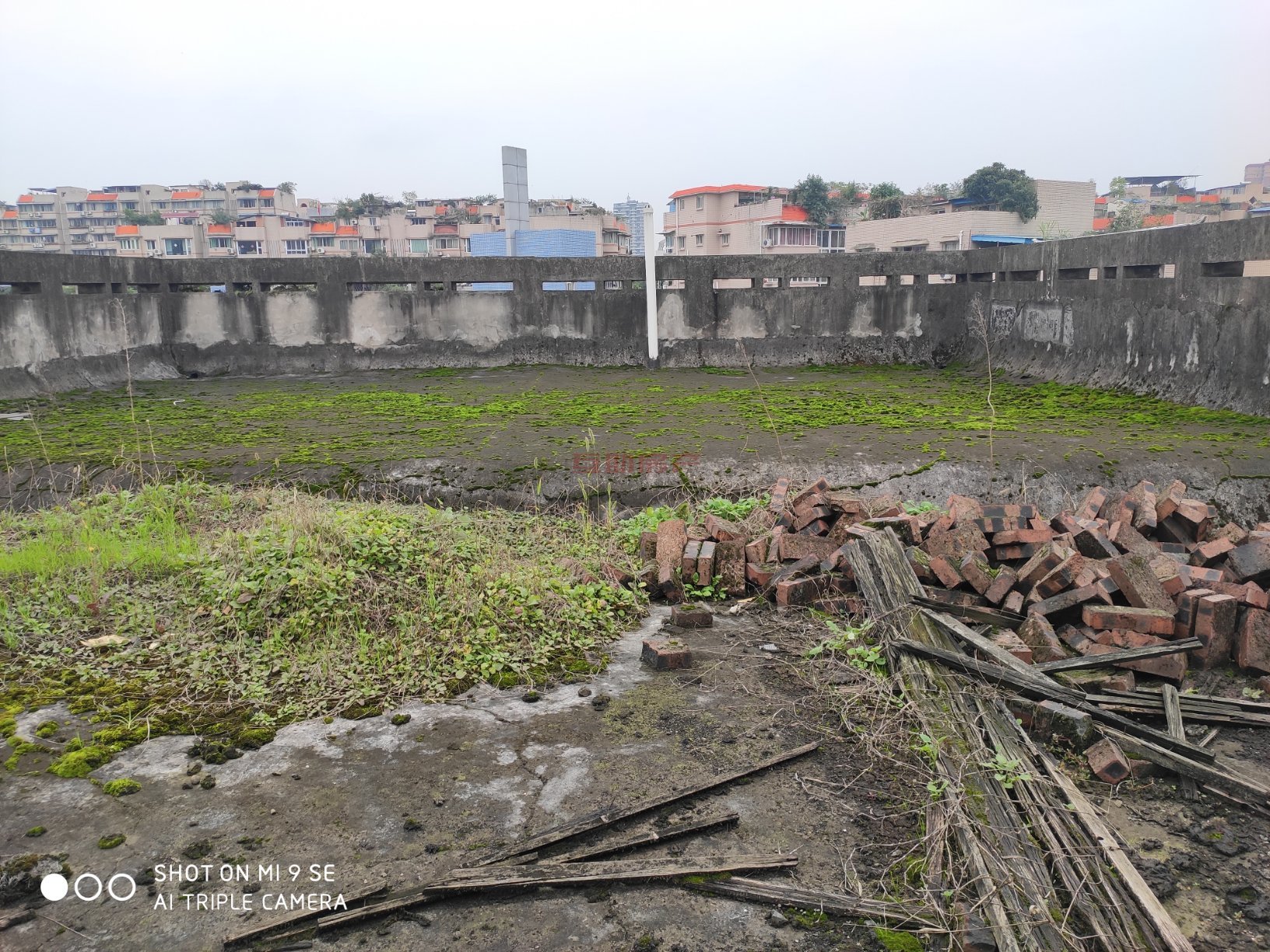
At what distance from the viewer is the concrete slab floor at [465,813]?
7.55 feet

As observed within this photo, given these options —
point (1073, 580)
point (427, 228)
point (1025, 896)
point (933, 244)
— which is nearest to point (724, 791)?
point (1025, 896)

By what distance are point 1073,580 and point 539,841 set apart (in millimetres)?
2822

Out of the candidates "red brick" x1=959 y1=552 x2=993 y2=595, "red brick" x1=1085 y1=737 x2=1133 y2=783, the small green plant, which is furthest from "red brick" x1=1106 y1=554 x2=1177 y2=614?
the small green plant

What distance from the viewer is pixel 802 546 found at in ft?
16.1

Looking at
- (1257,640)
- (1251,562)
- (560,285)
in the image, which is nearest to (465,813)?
(1257,640)

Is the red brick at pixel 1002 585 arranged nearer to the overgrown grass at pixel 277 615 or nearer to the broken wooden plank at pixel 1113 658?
the broken wooden plank at pixel 1113 658

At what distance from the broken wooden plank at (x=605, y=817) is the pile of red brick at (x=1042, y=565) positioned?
1439mm

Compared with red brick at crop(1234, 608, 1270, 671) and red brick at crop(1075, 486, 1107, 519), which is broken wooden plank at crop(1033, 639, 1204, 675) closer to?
red brick at crop(1234, 608, 1270, 671)

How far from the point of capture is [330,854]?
8.50 feet

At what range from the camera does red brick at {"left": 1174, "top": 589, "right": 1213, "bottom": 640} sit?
3.86 metres

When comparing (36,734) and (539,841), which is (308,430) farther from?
(539,841)

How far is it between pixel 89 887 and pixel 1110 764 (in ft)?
10.2

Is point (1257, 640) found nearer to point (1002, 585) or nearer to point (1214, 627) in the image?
point (1214, 627)

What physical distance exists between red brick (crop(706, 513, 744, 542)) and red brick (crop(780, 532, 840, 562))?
268mm
